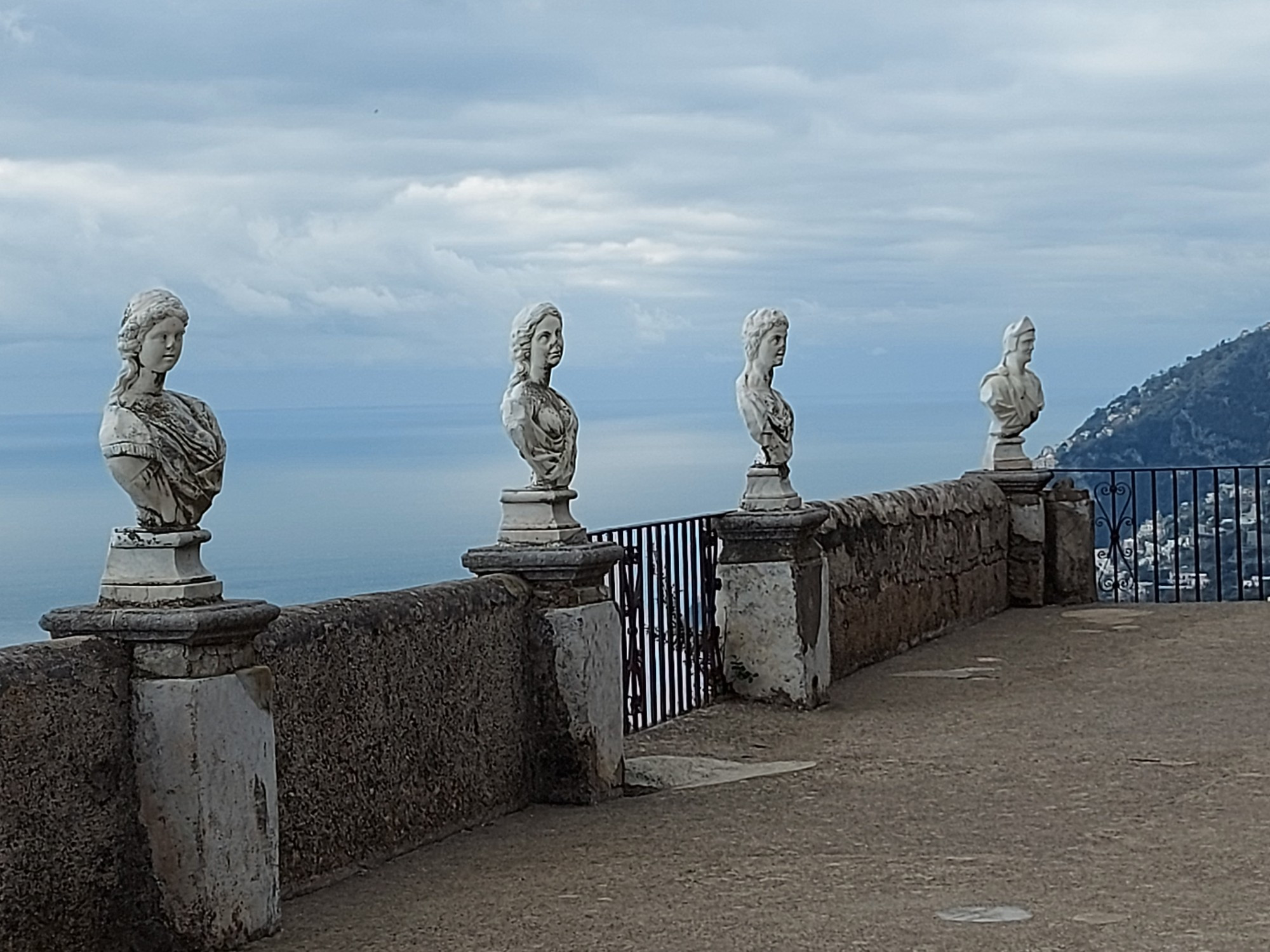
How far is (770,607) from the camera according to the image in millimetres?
10609

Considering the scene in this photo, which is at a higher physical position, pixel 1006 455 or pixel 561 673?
pixel 1006 455

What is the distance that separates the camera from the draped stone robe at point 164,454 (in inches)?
224

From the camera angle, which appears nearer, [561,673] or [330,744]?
[330,744]

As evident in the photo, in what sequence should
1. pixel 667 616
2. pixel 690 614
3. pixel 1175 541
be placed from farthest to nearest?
pixel 1175 541, pixel 690 614, pixel 667 616

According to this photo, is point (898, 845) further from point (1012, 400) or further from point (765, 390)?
point (1012, 400)

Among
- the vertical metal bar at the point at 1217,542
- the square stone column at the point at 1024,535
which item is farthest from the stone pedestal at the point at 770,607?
the vertical metal bar at the point at 1217,542

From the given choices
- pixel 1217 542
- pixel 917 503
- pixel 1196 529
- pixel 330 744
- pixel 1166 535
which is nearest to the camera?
pixel 330 744

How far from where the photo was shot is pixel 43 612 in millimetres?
5914

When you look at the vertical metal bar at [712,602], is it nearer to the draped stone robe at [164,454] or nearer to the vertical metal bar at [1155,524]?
the draped stone robe at [164,454]

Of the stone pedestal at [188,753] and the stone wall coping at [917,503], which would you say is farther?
the stone wall coping at [917,503]

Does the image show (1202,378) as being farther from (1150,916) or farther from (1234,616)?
(1150,916)

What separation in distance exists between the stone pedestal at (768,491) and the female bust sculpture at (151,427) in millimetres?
5234

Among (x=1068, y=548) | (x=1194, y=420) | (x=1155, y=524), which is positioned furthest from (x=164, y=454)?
(x=1194, y=420)

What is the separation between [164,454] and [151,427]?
0.09m
